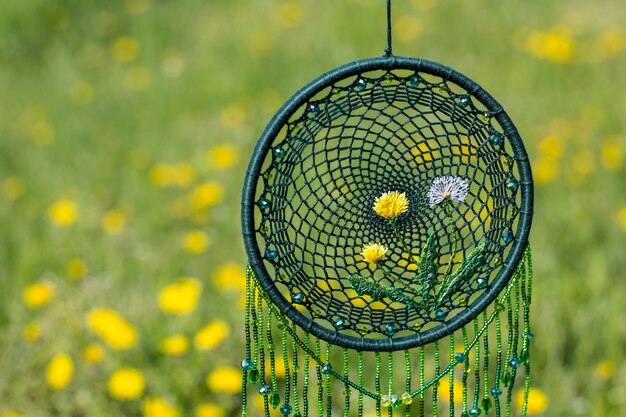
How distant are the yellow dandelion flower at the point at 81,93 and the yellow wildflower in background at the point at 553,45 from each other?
202 cm

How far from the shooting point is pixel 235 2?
4.42 meters

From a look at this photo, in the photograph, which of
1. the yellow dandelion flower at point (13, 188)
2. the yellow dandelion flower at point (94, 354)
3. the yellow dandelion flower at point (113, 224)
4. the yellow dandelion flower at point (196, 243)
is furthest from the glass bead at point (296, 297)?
the yellow dandelion flower at point (13, 188)

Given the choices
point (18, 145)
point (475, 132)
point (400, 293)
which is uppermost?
point (18, 145)

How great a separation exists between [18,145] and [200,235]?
3.99 ft

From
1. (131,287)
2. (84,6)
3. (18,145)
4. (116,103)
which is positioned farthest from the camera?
(84,6)

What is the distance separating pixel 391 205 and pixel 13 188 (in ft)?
6.61

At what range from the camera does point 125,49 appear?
401cm

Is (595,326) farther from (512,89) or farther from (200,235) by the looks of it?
(512,89)

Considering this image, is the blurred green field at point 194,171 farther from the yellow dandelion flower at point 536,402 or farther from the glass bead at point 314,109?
the glass bead at point 314,109

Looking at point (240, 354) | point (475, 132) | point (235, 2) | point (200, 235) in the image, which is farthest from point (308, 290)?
point (235, 2)

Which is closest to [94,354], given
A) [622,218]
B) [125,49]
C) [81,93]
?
[622,218]

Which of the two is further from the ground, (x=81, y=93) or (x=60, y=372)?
(x=81, y=93)

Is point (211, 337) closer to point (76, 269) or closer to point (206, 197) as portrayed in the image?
point (76, 269)

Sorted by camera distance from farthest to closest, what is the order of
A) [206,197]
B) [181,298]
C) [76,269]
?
[206,197] < [76,269] < [181,298]
